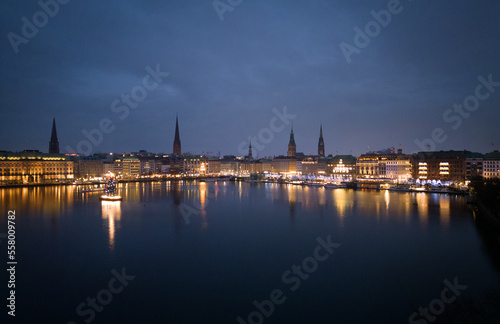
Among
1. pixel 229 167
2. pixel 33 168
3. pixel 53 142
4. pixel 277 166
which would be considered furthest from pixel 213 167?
pixel 33 168

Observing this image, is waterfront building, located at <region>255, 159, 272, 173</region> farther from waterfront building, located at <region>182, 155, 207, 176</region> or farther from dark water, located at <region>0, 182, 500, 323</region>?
dark water, located at <region>0, 182, 500, 323</region>

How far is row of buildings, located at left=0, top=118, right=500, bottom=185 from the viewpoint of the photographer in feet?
127

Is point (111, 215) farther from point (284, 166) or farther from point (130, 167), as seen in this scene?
point (284, 166)

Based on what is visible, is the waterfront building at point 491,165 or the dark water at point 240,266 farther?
the waterfront building at point 491,165

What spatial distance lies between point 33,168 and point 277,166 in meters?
46.4

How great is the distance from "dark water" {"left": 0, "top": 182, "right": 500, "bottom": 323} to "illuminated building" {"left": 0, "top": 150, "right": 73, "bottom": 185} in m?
29.2

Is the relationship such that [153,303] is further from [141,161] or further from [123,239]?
[141,161]

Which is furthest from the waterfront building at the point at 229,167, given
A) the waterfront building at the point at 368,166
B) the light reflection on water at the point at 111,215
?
the light reflection on water at the point at 111,215

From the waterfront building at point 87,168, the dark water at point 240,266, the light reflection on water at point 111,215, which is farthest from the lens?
the waterfront building at point 87,168


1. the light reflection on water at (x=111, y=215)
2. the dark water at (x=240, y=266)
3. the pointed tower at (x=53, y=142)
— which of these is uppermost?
the pointed tower at (x=53, y=142)

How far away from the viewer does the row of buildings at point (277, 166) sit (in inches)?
1526

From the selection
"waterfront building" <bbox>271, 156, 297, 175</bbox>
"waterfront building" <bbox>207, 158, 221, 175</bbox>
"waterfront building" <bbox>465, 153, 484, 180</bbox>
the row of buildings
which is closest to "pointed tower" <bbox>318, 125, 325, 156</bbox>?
the row of buildings

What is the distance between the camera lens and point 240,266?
984cm

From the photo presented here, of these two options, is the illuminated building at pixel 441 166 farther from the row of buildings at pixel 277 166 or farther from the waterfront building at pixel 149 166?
the waterfront building at pixel 149 166
